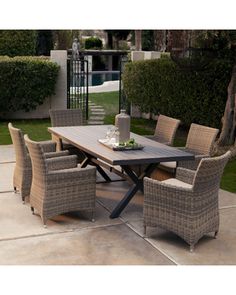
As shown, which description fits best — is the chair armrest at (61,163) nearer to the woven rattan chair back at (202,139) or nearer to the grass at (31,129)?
the woven rattan chair back at (202,139)

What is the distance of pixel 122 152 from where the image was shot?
6.16 meters

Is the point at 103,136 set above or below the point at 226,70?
below

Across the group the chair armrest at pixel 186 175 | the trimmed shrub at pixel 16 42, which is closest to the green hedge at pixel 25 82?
the trimmed shrub at pixel 16 42

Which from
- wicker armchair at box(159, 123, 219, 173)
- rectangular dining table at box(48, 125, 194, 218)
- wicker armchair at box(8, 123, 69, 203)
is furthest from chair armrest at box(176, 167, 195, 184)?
wicker armchair at box(8, 123, 69, 203)

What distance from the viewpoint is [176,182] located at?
231 inches

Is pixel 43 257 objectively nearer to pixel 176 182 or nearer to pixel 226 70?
pixel 176 182

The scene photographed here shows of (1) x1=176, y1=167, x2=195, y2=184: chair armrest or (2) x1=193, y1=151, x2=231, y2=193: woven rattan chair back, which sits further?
(1) x1=176, y1=167, x2=195, y2=184: chair armrest

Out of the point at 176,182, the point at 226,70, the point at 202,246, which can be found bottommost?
the point at 202,246

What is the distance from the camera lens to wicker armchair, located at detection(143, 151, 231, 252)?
5082 mm

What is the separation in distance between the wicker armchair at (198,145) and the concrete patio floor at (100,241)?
723 mm

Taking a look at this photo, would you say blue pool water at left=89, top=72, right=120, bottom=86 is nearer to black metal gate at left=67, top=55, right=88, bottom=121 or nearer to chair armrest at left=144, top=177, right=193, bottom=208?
black metal gate at left=67, top=55, right=88, bottom=121

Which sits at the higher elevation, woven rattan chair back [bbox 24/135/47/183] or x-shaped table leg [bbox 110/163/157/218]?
woven rattan chair back [bbox 24/135/47/183]

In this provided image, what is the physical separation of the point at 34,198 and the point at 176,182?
178 cm

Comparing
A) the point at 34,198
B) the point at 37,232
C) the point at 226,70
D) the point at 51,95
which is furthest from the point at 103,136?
the point at 51,95
